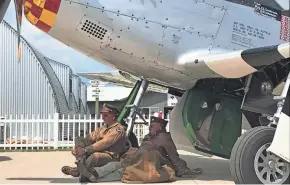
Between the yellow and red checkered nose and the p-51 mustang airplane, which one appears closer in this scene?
the p-51 mustang airplane

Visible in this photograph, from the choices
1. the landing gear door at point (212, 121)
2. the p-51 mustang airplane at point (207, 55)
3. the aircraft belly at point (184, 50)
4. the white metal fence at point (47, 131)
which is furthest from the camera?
the white metal fence at point (47, 131)

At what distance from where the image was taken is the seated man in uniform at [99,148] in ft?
20.5

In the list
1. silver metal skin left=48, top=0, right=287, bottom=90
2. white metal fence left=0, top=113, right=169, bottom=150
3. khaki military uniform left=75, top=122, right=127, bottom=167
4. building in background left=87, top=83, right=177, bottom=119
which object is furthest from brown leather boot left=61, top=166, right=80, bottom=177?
building in background left=87, top=83, right=177, bottom=119

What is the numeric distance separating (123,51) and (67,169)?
2033mm

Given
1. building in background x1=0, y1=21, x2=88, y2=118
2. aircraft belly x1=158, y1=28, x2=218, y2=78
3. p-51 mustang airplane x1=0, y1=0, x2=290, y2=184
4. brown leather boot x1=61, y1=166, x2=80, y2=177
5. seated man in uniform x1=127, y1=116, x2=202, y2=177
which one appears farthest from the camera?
building in background x1=0, y1=21, x2=88, y2=118

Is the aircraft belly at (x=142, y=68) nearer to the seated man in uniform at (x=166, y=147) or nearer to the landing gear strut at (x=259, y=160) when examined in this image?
the seated man in uniform at (x=166, y=147)

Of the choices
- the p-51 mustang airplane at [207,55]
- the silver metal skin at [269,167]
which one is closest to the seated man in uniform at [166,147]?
the p-51 mustang airplane at [207,55]

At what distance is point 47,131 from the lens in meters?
15.1

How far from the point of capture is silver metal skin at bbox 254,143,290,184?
5387mm

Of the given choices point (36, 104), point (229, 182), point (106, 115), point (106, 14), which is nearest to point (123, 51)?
point (106, 14)

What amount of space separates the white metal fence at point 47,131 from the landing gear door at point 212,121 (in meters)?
7.20

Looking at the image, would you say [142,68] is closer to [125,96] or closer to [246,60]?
[246,60]

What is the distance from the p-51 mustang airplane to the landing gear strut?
0.01 m

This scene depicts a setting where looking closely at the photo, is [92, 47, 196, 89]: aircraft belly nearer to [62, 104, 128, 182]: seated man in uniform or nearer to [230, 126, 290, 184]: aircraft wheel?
[62, 104, 128, 182]: seated man in uniform
